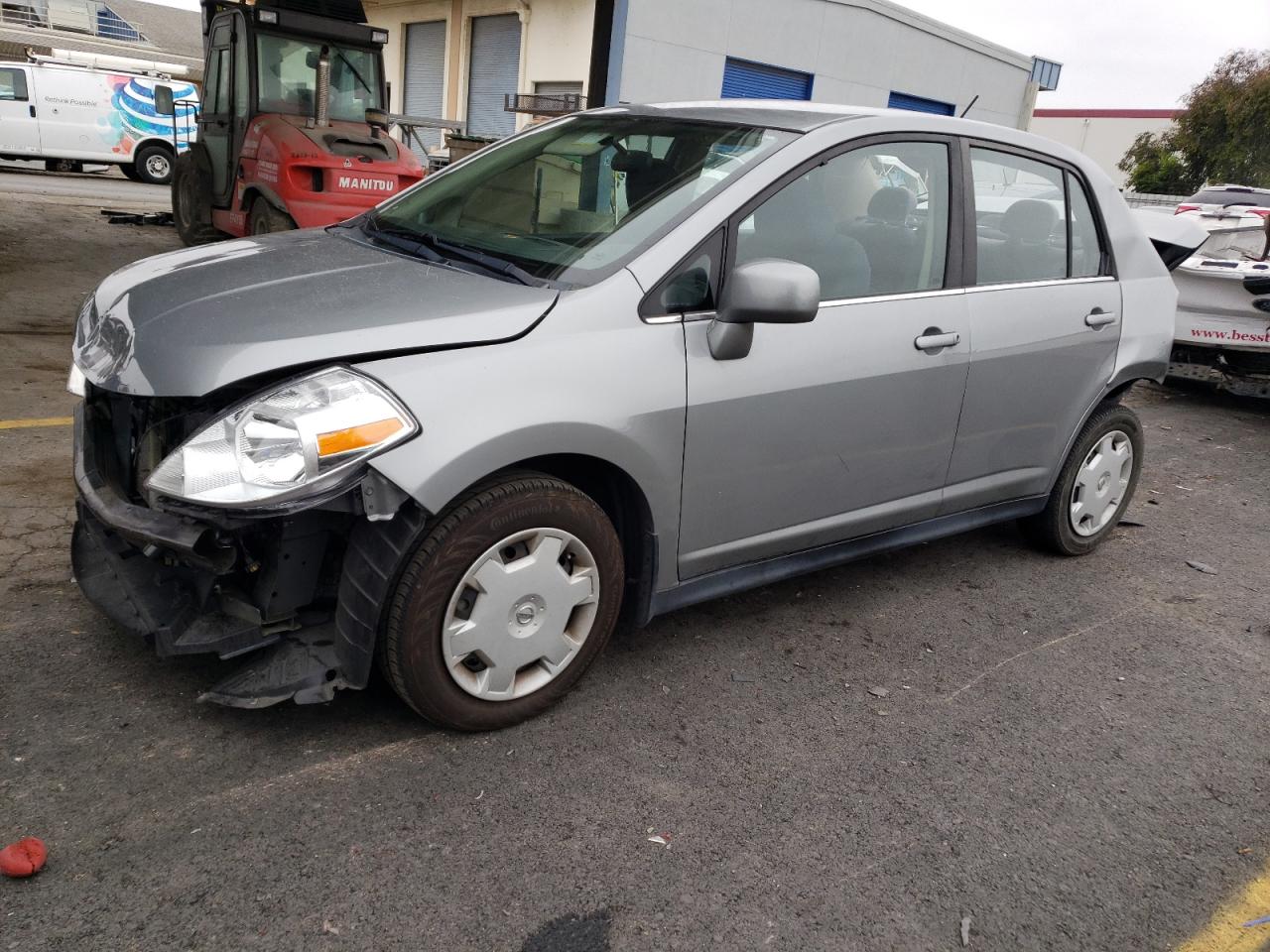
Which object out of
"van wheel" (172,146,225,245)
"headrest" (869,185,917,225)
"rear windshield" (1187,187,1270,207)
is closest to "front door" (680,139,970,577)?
"headrest" (869,185,917,225)

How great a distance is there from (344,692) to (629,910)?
1170 mm

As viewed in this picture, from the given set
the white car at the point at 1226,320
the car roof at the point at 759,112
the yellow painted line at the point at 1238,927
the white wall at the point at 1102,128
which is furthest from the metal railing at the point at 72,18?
the yellow painted line at the point at 1238,927

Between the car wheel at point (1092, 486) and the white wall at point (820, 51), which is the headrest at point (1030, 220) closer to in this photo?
the car wheel at point (1092, 486)

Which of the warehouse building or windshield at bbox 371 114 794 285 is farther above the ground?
the warehouse building

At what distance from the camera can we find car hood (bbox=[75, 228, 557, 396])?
2537 mm

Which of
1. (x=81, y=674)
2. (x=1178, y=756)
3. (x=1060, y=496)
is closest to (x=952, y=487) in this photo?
(x=1060, y=496)

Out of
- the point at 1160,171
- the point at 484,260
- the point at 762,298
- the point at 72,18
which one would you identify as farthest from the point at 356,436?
the point at 72,18

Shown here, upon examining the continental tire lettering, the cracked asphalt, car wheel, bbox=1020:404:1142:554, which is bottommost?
the cracked asphalt

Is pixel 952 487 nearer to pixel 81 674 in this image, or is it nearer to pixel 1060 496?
pixel 1060 496

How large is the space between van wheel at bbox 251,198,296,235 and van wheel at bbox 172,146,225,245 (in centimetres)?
111

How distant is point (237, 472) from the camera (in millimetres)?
2451

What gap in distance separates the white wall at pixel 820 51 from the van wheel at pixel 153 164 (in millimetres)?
10805

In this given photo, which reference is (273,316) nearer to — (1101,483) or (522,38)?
(1101,483)

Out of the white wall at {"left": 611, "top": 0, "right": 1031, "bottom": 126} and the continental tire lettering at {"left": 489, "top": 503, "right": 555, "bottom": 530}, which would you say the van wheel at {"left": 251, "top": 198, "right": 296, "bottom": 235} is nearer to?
the continental tire lettering at {"left": 489, "top": 503, "right": 555, "bottom": 530}
